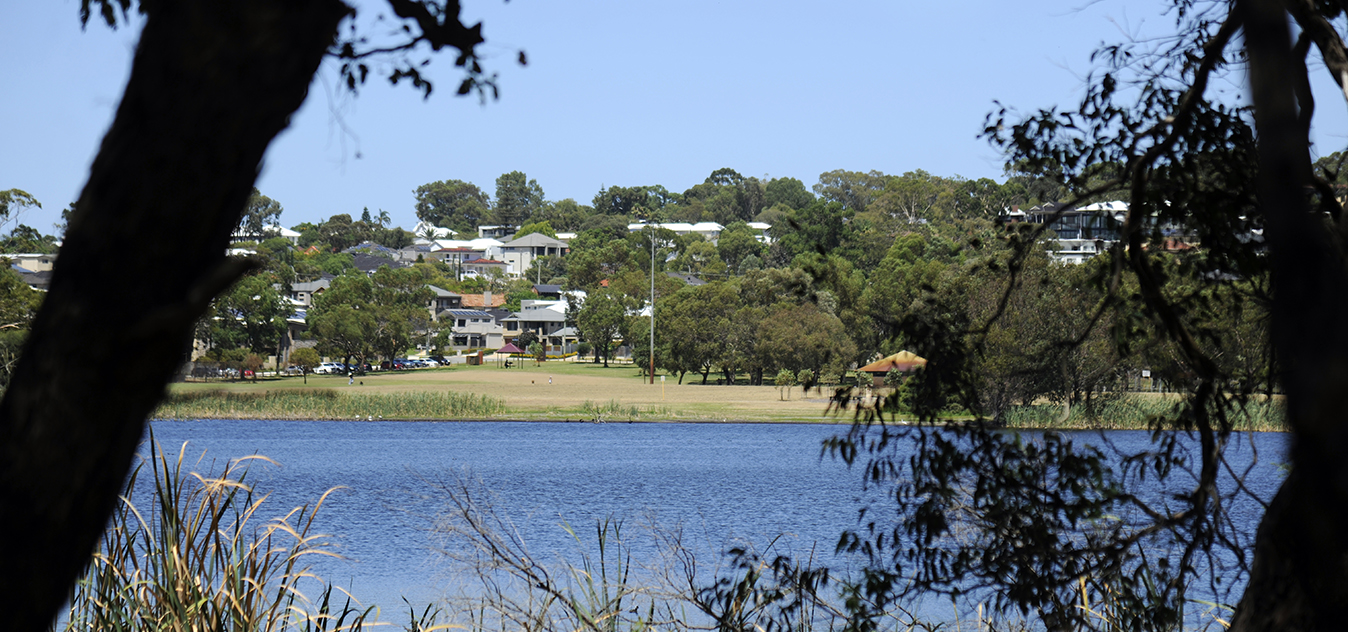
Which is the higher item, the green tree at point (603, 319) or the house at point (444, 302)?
the house at point (444, 302)

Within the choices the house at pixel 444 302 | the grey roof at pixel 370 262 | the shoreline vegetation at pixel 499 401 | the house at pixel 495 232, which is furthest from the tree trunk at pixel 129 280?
the house at pixel 495 232

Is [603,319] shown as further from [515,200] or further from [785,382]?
[515,200]

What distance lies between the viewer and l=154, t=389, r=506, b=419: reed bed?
38281 millimetres

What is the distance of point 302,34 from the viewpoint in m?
1.48

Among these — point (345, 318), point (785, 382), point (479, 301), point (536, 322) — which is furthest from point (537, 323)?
point (785, 382)

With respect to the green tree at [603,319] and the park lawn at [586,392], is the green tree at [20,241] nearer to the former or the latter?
the park lawn at [586,392]

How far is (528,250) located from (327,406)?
281ft

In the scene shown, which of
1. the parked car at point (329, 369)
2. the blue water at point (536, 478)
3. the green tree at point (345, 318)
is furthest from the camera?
the parked car at point (329, 369)

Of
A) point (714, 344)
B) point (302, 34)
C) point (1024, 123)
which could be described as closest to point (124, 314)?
point (302, 34)

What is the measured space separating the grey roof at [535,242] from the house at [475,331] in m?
40.6

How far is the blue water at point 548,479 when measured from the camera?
13875 mm

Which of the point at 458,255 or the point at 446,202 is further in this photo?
the point at 446,202

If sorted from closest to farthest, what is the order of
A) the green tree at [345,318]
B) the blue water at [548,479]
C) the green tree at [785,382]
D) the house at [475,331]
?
the blue water at [548,479]
the green tree at [785,382]
the green tree at [345,318]
the house at [475,331]

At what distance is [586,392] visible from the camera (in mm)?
49500
